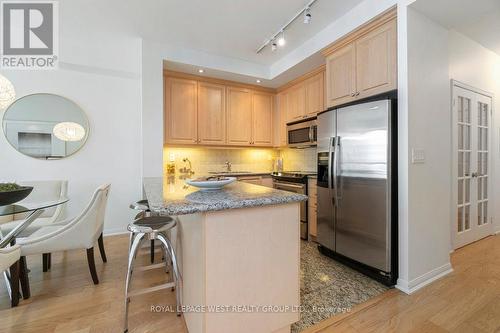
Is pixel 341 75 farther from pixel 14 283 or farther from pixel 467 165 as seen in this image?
pixel 14 283

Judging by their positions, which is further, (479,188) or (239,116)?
(239,116)

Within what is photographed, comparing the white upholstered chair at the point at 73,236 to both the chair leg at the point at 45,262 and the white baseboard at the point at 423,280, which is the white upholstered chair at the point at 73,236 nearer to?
the chair leg at the point at 45,262

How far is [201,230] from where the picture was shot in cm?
116

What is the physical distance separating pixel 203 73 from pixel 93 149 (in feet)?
6.80

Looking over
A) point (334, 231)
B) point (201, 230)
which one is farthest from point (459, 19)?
point (201, 230)

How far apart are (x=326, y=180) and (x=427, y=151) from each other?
98 centimetres

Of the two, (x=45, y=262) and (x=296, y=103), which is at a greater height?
(x=296, y=103)

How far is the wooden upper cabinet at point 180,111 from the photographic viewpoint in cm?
364

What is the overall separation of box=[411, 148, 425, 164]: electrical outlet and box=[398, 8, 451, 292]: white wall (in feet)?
0.10

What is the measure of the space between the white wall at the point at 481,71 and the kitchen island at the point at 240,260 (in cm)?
304

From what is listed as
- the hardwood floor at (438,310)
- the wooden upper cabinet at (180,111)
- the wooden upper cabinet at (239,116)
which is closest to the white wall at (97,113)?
the wooden upper cabinet at (180,111)

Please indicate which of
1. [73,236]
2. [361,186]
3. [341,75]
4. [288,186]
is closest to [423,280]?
[361,186]

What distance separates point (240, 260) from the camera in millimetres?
1250

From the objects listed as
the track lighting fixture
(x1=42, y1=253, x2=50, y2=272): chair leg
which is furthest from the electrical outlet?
(x1=42, y1=253, x2=50, y2=272): chair leg
